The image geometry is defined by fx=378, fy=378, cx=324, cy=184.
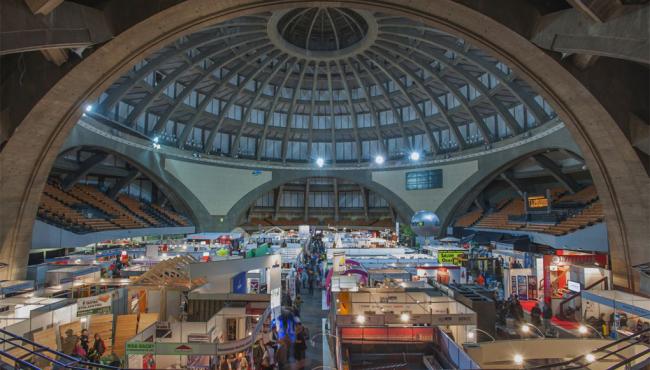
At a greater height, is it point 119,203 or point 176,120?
point 176,120

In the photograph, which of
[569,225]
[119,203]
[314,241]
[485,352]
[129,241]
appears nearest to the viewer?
[485,352]

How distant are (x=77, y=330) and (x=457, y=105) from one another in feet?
113

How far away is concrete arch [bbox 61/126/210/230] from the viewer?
85.5ft

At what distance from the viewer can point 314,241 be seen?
42.7 m

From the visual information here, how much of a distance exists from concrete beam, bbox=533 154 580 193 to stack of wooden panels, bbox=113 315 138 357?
106 feet

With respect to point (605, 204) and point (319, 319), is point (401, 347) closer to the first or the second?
point (319, 319)

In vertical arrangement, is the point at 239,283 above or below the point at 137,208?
below

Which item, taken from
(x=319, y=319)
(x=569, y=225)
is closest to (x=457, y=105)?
(x=569, y=225)

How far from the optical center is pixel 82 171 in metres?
31.0

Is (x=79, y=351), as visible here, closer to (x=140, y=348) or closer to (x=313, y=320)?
(x=140, y=348)

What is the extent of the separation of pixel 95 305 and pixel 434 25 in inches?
544

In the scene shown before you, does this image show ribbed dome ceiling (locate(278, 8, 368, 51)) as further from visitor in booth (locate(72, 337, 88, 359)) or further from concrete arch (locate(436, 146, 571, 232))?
visitor in booth (locate(72, 337, 88, 359))

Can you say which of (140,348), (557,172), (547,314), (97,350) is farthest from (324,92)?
(140,348)

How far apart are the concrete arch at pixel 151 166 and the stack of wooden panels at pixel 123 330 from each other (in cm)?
1693
